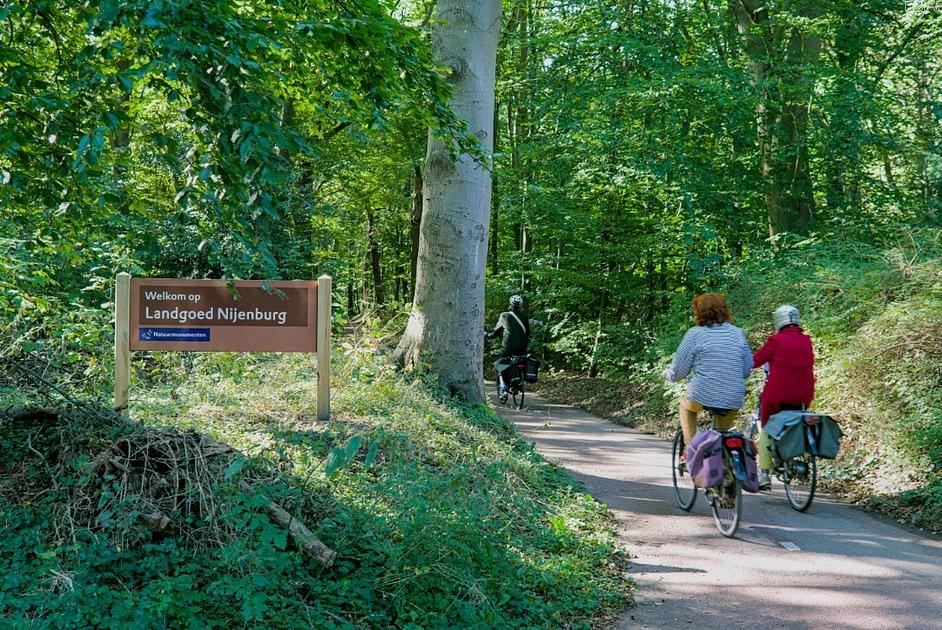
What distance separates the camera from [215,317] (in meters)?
7.45

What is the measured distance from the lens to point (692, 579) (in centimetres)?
584

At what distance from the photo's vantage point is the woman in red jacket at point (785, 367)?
26.2 ft

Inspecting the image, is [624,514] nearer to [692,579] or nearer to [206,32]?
[692,579]

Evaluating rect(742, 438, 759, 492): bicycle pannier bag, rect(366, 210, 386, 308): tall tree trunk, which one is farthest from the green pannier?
rect(366, 210, 386, 308): tall tree trunk

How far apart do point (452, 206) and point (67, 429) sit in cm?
593

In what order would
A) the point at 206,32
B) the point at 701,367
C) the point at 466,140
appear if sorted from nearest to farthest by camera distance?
the point at 206,32 < the point at 466,140 < the point at 701,367


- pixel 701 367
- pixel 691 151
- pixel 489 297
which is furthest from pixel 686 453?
pixel 489 297

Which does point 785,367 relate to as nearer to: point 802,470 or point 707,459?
point 802,470

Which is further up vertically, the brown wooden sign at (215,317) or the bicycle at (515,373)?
the brown wooden sign at (215,317)

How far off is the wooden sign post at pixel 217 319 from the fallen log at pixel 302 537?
106 inches

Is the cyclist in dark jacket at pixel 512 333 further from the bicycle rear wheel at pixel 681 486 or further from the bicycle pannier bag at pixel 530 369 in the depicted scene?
the bicycle rear wheel at pixel 681 486

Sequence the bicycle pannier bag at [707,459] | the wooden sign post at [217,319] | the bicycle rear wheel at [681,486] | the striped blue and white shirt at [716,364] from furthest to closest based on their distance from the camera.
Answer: the bicycle rear wheel at [681,486], the striped blue and white shirt at [716,364], the wooden sign post at [217,319], the bicycle pannier bag at [707,459]

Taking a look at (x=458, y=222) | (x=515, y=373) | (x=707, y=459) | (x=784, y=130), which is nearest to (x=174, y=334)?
(x=458, y=222)

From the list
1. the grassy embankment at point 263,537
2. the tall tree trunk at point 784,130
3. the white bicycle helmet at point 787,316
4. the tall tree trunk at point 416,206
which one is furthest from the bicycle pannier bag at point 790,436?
the tall tree trunk at point 416,206
